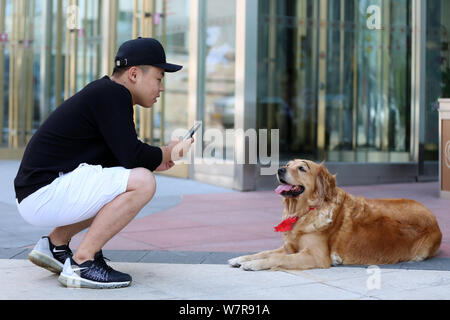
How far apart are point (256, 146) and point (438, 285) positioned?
5266 millimetres

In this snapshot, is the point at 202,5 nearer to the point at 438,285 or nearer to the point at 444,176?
the point at 444,176

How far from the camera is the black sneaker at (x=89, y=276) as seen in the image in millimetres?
3939

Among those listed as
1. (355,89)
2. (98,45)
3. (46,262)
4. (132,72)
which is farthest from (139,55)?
(98,45)

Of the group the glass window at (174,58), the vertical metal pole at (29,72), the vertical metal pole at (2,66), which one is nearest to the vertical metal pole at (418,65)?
the glass window at (174,58)

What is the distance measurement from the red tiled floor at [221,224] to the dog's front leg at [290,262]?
0.86m

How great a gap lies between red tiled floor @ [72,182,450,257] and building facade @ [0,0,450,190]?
0.86 m

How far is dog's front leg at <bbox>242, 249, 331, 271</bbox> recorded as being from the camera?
176 inches

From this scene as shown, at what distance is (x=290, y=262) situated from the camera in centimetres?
446

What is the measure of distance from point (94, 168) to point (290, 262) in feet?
4.43

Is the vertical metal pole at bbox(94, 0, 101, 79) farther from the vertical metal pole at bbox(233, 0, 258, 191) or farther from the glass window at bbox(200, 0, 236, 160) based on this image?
the vertical metal pole at bbox(233, 0, 258, 191)

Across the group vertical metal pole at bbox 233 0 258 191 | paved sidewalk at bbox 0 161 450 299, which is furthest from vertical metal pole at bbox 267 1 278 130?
paved sidewalk at bbox 0 161 450 299

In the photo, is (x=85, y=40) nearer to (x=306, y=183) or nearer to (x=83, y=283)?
(x=306, y=183)

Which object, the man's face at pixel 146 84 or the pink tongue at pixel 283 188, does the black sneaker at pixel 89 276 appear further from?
the pink tongue at pixel 283 188
